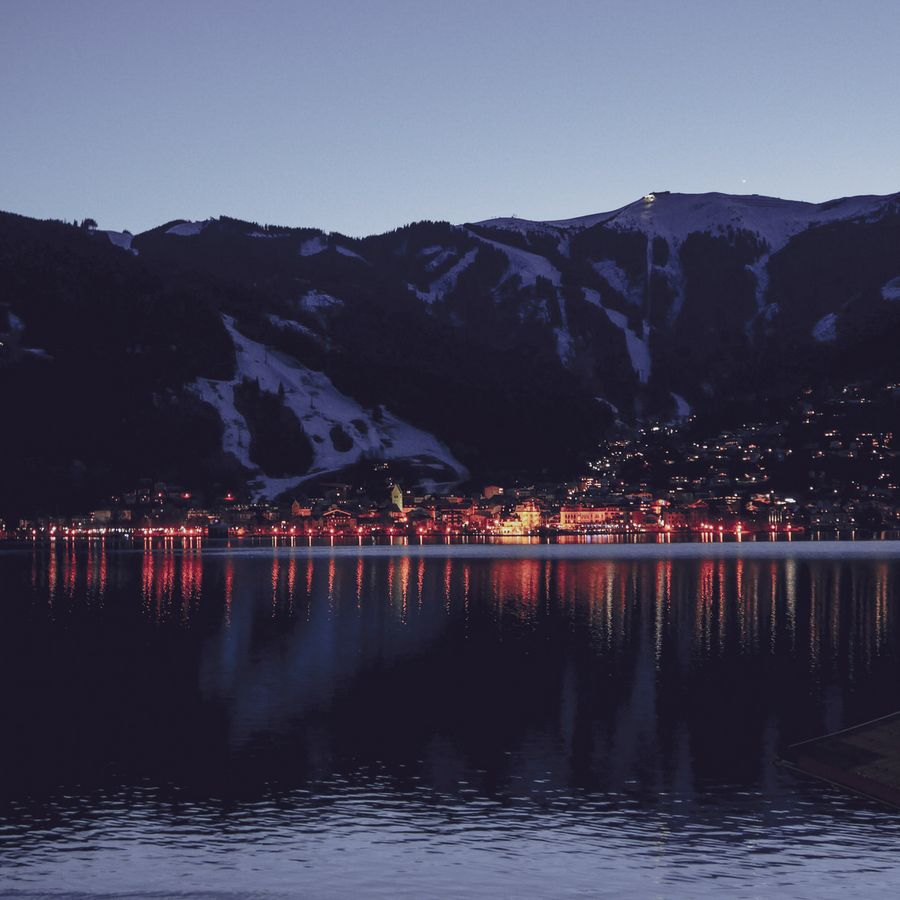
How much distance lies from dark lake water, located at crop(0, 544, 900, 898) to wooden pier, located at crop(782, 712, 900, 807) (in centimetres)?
88

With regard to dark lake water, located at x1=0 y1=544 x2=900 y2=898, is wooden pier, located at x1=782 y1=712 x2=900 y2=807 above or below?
above

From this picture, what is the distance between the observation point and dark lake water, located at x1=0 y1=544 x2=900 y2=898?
96.0 ft

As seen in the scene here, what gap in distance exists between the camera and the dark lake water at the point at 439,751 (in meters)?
29.3

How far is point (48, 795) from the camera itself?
118ft

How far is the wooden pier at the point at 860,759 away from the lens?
3522 cm

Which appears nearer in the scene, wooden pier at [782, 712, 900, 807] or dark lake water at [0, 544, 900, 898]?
dark lake water at [0, 544, 900, 898]

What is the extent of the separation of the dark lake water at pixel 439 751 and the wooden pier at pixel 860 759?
0.88 meters

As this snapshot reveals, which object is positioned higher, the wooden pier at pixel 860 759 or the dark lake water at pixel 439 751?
the wooden pier at pixel 860 759

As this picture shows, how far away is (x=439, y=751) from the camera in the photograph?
4234 centimetres

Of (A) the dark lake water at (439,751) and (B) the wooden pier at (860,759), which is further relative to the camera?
(B) the wooden pier at (860,759)

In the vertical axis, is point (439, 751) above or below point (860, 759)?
below

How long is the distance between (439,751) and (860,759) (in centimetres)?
1299

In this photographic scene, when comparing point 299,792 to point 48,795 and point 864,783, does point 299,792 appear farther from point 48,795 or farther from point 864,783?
point 864,783

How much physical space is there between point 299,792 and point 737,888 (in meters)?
13.4
